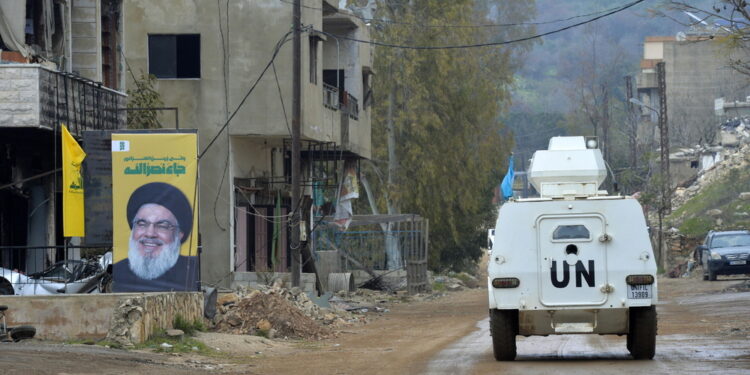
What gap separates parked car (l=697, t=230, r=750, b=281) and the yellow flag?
23836 mm

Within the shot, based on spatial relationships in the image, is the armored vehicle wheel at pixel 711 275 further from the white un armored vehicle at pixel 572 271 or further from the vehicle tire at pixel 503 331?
the vehicle tire at pixel 503 331

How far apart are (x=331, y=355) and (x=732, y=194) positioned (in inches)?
1842

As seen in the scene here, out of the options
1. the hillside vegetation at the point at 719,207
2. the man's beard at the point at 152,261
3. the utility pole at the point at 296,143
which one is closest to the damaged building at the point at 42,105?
the man's beard at the point at 152,261

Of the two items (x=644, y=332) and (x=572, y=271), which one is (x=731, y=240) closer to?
(x=644, y=332)

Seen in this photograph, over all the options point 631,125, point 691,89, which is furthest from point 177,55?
point 691,89

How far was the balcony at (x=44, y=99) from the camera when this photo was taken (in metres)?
22.3

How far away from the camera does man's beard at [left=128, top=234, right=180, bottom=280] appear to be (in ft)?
71.5

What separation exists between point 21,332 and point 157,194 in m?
4.60

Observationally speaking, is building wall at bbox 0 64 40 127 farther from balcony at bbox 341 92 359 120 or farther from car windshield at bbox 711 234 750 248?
car windshield at bbox 711 234 750 248

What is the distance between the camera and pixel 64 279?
22.7m

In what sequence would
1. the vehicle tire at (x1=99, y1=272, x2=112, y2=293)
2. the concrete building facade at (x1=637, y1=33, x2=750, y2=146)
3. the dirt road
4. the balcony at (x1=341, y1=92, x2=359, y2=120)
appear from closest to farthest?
the dirt road
the vehicle tire at (x1=99, y1=272, x2=112, y2=293)
the balcony at (x1=341, y1=92, x2=359, y2=120)
the concrete building facade at (x1=637, y1=33, x2=750, y2=146)

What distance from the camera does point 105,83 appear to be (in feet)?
93.5

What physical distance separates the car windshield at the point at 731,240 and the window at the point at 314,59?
15192mm

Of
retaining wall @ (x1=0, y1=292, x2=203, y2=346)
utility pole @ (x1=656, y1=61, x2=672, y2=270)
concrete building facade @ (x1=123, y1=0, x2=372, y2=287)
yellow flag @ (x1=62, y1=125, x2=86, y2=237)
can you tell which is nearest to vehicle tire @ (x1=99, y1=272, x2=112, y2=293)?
yellow flag @ (x1=62, y1=125, x2=86, y2=237)
